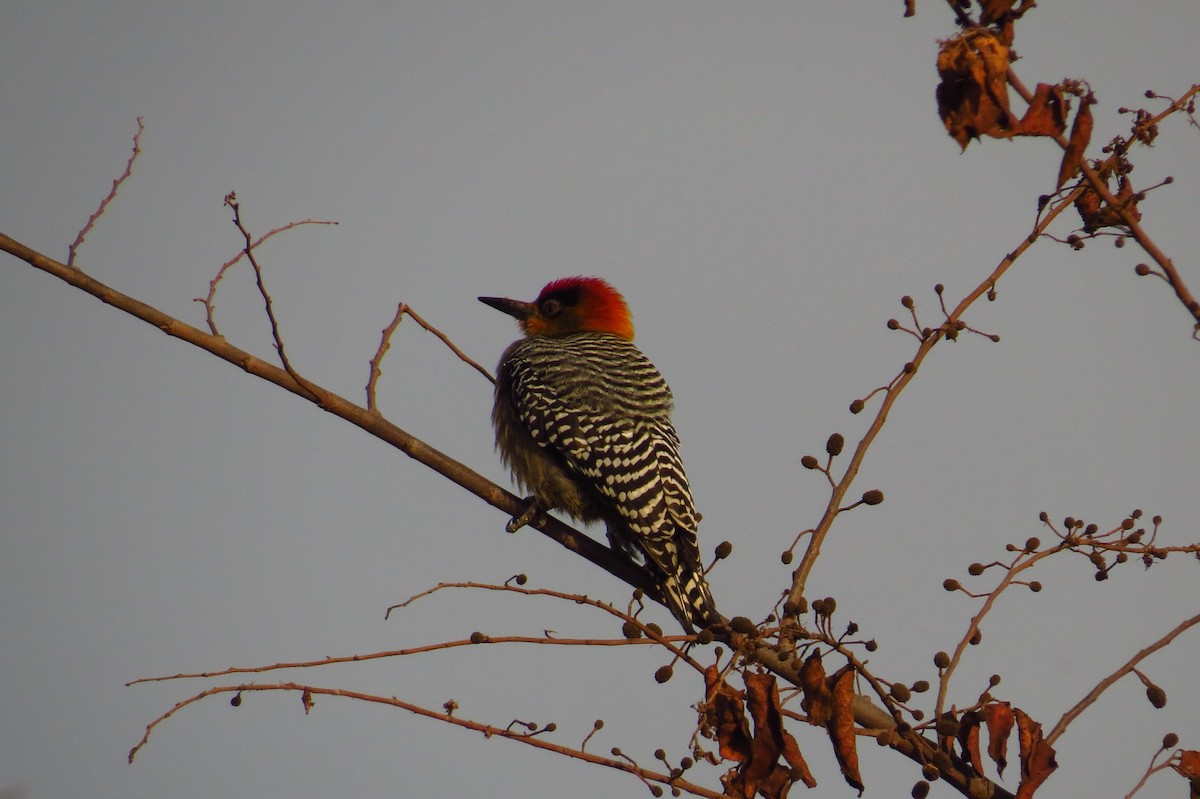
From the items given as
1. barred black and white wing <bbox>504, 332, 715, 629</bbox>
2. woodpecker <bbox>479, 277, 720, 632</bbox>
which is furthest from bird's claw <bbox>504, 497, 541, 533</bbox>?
barred black and white wing <bbox>504, 332, 715, 629</bbox>

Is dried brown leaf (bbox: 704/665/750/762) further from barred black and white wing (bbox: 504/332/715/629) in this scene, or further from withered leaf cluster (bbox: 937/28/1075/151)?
barred black and white wing (bbox: 504/332/715/629)

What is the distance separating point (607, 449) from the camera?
6359 mm

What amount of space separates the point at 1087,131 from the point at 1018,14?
0.36 metres

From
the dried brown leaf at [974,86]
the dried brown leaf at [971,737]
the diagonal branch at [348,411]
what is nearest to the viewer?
the dried brown leaf at [974,86]

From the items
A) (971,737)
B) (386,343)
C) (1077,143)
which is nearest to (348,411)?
(386,343)

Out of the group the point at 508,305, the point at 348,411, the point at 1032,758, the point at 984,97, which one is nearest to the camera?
the point at 984,97

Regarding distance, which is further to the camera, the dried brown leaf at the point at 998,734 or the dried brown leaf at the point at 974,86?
the dried brown leaf at the point at 998,734

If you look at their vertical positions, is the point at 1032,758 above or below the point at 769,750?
above

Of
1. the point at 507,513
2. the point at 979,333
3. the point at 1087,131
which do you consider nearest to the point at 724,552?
the point at 979,333

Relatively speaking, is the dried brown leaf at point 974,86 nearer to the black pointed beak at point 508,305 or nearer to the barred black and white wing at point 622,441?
the barred black and white wing at point 622,441

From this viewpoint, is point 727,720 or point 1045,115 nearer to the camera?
point 1045,115

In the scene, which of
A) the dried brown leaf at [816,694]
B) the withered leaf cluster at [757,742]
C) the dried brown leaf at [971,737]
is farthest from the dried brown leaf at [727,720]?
the dried brown leaf at [971,737]

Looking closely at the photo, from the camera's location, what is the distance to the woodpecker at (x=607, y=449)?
5781 mm

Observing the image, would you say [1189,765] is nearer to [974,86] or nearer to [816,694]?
[816,694]
